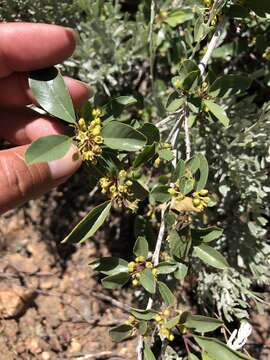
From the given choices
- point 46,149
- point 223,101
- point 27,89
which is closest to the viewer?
point 46,149

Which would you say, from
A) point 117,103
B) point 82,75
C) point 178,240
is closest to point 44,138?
point 117,103

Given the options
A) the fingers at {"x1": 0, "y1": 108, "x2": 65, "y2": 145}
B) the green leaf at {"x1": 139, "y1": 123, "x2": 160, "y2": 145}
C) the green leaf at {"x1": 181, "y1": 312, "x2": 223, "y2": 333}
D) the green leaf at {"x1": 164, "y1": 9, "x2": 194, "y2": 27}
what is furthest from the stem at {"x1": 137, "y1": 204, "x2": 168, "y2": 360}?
the green leaf at {"x1": 164, "y1": 9, "x2": 194, "y2": 27}

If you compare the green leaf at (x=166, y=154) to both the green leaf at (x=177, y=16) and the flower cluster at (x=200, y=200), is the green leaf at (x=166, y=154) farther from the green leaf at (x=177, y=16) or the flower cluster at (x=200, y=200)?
the green leaf at (x=177, y=16)

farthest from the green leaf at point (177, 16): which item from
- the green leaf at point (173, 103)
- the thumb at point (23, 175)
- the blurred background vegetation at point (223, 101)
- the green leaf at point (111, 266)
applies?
the green leaf at point (111, 266)

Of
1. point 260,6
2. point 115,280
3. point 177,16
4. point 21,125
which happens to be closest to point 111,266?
point 115,280

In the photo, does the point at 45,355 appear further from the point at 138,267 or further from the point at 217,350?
the point at 217,350

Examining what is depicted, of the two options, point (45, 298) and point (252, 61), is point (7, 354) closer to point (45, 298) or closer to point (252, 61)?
point (45, 298)
